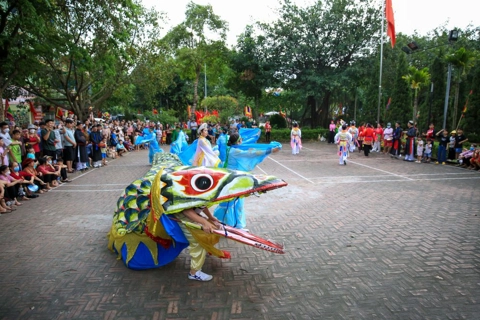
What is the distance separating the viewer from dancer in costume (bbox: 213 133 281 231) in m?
5.60

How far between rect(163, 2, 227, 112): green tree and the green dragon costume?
2646 centimetres

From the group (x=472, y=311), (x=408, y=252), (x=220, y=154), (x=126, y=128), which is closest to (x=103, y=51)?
(x=126, y=128)

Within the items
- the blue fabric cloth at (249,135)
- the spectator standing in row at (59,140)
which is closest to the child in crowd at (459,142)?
the blue fabric cloth at (249,135)

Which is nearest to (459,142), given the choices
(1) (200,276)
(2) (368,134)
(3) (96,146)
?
(2) (368,134)

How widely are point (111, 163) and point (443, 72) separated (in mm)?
21860

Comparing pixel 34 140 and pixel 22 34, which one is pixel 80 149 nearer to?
pixel 34 140

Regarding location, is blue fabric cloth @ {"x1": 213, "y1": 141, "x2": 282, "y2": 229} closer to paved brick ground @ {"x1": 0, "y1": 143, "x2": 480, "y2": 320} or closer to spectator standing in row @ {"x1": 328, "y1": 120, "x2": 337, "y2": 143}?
paved brick ground @ {"x1": 0, "y1": 143, "x2": 480, "y2": 320}

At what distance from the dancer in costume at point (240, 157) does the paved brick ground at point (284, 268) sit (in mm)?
437

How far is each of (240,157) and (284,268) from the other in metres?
2.17

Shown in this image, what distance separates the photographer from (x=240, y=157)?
594 cm

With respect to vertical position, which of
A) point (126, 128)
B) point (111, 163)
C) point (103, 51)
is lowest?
point (111, 163)

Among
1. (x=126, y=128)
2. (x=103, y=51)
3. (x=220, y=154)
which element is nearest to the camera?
(x=220, y=154)

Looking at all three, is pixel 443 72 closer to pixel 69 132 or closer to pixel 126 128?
pixel 126 128

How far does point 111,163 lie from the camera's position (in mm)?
15250
